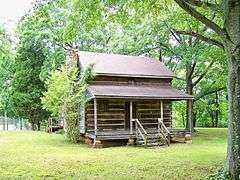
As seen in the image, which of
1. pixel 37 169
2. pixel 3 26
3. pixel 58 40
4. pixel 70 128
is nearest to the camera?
pixel 37 169

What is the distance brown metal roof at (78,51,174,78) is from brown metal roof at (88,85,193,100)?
890 mm

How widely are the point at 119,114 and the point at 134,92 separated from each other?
210 cm

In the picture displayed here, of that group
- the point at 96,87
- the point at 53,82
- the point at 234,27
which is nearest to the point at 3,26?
the point at 53,82

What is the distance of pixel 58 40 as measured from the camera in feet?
128

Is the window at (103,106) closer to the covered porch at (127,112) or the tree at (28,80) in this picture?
the covered porch at (127,112)

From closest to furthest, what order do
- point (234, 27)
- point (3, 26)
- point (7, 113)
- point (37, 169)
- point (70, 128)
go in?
1. point (234, 27)
2. point (37, 169)
3. point (70, 128)
4. point (3, 26)
5. point (7, 113)

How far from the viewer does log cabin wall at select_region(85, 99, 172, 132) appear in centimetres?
2550

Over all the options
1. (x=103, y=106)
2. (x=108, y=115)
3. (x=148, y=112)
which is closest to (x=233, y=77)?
(x=103, y=106)

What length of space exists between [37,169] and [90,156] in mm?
4489

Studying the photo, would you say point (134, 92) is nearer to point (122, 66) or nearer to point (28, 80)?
point (122, 66)

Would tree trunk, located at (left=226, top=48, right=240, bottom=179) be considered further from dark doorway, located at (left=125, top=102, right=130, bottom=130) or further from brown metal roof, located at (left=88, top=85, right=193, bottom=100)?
dark doorway, located at (left=125, top=102, right=130, bottom=130)

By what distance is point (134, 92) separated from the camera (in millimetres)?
24938

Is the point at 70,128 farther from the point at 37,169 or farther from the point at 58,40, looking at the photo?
the point at 58,40

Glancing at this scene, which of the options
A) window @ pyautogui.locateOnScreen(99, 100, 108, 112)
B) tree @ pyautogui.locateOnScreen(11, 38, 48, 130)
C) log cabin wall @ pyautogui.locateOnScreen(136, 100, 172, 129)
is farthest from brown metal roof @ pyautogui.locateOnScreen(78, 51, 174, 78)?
tree @ pyautogui.locateOnScreen(11, 38, 48, 130)
